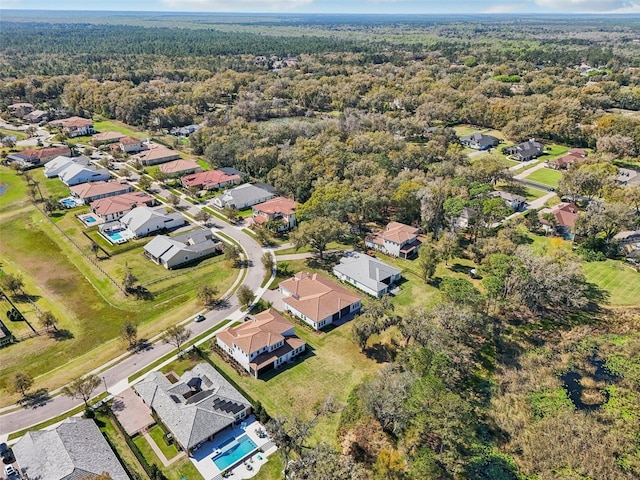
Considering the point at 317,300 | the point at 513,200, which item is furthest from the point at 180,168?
the point at 513,200

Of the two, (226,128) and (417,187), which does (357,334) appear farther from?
(226,128)

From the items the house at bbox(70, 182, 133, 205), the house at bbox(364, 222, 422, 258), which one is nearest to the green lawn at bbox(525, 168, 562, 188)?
the house at bbox(364, 222, 422, 258)

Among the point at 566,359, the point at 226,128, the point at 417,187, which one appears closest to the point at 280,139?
the point at 226,128

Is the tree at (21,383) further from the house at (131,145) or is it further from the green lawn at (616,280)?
the house at (131,145)

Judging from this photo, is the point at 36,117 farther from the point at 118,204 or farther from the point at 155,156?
the point at 118,204

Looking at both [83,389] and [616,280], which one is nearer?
[83,389]

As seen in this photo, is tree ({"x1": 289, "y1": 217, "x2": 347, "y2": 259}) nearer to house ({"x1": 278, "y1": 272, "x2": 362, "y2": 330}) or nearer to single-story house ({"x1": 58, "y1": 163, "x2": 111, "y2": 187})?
house ({"x1": 278, "y1": 272, "x2": 362, "y2": 330})

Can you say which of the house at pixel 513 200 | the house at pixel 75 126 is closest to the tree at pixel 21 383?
the house at pixel 513 200
